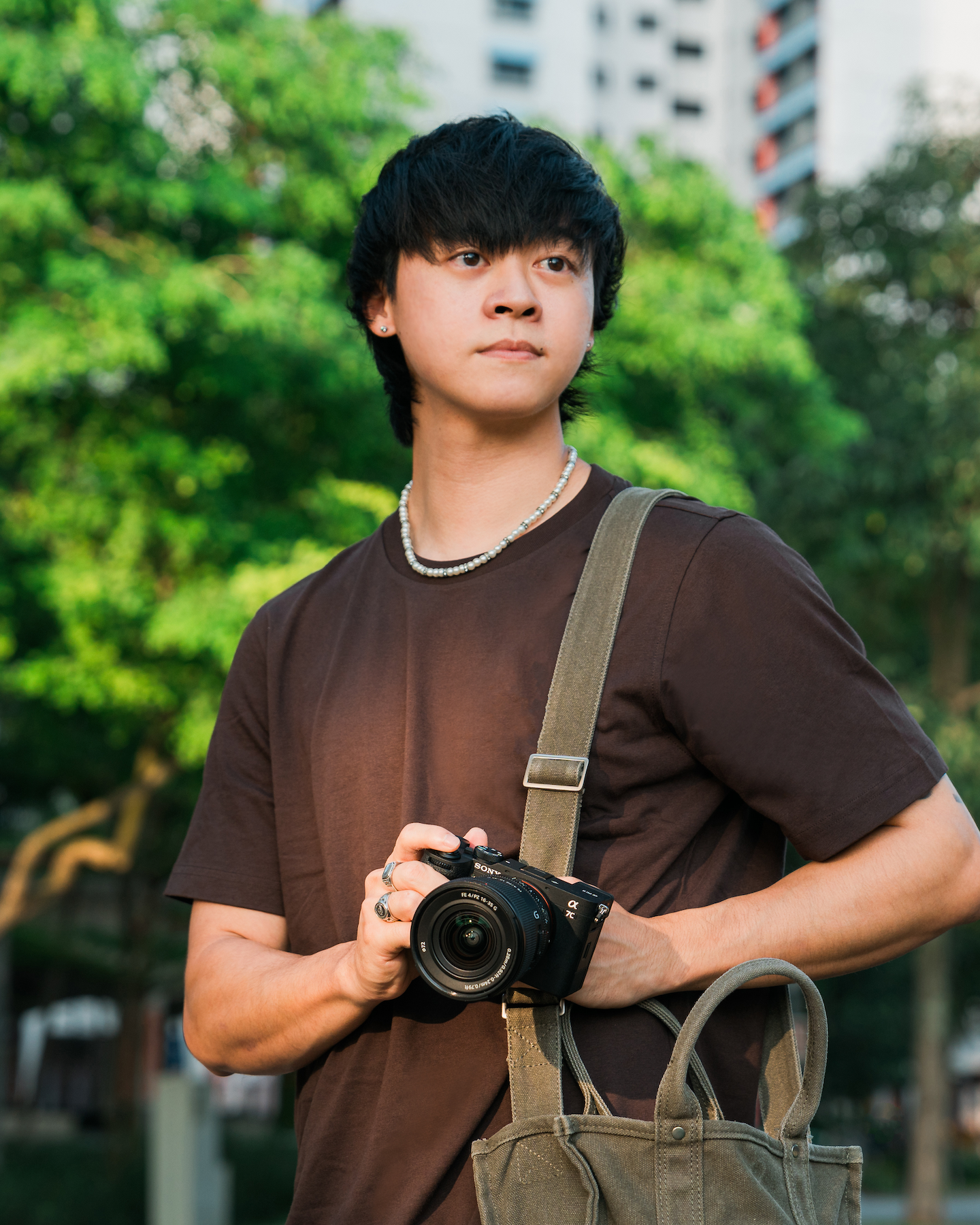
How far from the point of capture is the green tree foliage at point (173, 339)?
841 centimetres

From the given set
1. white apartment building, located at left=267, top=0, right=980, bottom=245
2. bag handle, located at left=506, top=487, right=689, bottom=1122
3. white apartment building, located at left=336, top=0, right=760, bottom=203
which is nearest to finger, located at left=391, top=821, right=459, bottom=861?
bag handle, located at left=506, top=487, right=689, bottom=1122

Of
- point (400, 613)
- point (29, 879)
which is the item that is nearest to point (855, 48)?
point (29, 879)

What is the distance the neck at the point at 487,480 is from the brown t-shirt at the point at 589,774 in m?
0.07

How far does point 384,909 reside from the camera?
1461 millimetres

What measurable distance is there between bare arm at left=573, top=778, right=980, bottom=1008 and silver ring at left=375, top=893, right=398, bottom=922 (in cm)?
24

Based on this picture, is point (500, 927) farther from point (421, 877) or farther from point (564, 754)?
point (564, 754)

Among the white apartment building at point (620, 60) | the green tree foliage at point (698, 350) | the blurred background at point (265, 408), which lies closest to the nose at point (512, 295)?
the blurred background at point (265, 408)

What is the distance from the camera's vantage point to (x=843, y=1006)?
19641 mm

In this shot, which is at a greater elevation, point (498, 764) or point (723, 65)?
point (723, 65)

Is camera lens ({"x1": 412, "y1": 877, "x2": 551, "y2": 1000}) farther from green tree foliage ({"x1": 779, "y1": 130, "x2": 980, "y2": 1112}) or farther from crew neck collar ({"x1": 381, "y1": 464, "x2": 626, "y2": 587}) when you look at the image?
green tree foliage ({"x1": 779, "y1": 130, "x2": 980, "y2": 1112})

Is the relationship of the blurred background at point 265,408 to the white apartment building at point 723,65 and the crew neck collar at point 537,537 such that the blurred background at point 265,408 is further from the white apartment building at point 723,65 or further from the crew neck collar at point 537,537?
the white apartment building at point 723,65

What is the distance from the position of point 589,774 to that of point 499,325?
59cm

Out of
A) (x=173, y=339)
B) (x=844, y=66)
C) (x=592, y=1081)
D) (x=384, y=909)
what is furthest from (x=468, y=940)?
(x=844, y=66)

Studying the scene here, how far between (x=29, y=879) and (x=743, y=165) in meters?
60.0
